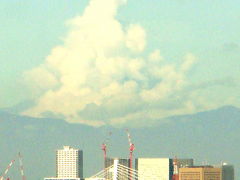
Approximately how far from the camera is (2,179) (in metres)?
198

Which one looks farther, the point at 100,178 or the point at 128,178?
the point at 128,178

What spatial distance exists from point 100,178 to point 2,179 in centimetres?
2258

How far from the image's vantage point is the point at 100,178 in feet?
612

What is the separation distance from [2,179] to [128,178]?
24.9 metres

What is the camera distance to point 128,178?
199750mm

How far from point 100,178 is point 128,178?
14.2 metres
